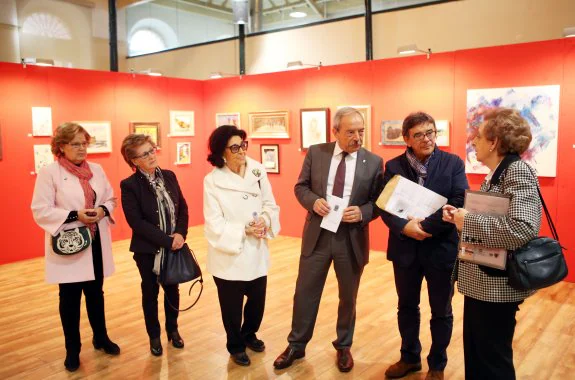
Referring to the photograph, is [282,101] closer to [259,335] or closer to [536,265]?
[259,335]

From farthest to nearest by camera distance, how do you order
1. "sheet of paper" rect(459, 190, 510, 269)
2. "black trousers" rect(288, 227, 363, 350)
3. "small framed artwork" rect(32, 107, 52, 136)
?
1. "small framed artwork" rect(32, 107, 52, 136)
2. "black trousers" rect(288, 227, 363, 350)
3. "sheet of paper" rect(459, 190, 510, 269)

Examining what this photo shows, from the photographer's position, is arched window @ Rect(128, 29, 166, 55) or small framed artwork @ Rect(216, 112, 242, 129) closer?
small framed artwork @ Rect(216, 112, 242, 129)

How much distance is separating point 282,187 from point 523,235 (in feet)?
21.3

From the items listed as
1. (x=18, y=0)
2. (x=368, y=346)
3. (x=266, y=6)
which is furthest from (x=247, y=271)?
(x=18, y=0)

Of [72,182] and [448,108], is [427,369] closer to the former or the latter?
[72,182]

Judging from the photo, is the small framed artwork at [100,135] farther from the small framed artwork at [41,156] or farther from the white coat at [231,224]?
the white coat at [231,224]

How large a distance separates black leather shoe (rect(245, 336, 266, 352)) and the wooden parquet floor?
58 mm

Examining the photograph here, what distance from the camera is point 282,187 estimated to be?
8.72 meters

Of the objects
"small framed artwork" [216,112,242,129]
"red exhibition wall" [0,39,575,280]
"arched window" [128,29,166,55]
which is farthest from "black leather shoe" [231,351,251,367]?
"arched window" [128,29,166,55]

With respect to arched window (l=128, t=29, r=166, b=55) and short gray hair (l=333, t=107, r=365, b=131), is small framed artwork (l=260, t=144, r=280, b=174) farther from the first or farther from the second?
short gray hair (l=333, t=107, r=365, b=131)

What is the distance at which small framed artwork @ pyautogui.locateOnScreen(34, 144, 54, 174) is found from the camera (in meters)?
7.43

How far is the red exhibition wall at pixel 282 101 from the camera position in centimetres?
609

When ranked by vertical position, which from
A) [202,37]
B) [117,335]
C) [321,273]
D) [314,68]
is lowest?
[117,335]

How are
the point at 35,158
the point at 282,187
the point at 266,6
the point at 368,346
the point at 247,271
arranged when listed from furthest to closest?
the point at 266,6, the point at 282,187, the point at 35,158, the point at 368,346, the point at 247,271
